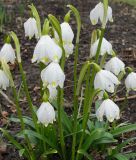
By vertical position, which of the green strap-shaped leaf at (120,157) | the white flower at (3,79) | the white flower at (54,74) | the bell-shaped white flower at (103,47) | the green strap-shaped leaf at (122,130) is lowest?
the green strap-shaped leaf at (120,157)

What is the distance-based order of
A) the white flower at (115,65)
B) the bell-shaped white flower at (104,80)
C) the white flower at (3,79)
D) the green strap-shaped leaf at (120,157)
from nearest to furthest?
the bell-shaped white flower at (104,80), the white flower at (3,79), the white flower at (115,65), the green strap-shaped leaf at (120,157)

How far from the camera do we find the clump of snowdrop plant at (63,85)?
2299mm

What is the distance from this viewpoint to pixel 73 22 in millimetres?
5977

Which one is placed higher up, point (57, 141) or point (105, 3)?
point (105, 3)

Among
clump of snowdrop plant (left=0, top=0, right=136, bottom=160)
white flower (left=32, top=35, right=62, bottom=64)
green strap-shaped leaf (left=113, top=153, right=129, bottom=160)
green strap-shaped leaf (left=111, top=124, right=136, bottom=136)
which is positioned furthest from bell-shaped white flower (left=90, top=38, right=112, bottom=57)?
green strap-shaped leaf (left=113, top=153, right=129, bottom=160)

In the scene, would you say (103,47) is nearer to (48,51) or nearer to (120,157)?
(48,51)

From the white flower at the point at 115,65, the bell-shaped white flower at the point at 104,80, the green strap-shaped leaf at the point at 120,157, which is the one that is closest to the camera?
the bell-shaped white flower at the point at 104,80

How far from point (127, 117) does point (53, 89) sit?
1347 mm

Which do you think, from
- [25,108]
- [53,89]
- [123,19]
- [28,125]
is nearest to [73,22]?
[123,19]

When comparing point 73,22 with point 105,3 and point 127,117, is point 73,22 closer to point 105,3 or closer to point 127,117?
point 127,117

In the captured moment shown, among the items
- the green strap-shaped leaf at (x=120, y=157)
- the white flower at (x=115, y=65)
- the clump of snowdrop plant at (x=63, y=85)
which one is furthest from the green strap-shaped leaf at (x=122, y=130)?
the white flower at (x=115, y=65)

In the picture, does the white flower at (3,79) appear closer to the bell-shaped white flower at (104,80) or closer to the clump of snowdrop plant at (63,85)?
the clump of snowdrop plant at (63,85)

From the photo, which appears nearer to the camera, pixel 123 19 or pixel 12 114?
pixel 12 114

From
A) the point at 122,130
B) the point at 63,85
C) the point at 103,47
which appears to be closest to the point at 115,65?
the point at 103,47
